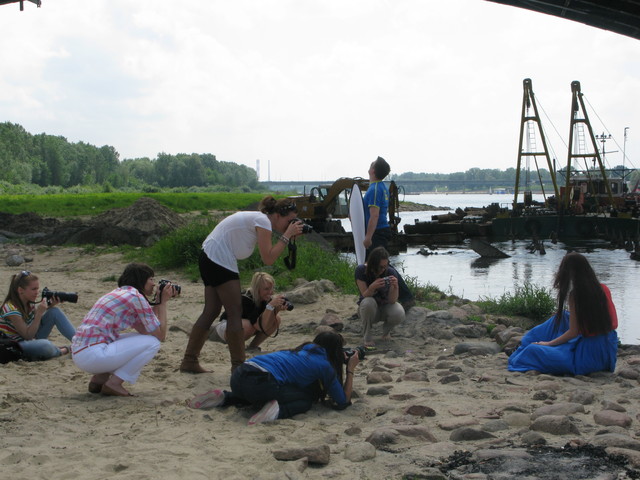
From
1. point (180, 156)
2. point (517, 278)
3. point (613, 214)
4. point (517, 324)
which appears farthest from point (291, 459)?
point (180, 156)

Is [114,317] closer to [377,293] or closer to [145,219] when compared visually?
[377,293]

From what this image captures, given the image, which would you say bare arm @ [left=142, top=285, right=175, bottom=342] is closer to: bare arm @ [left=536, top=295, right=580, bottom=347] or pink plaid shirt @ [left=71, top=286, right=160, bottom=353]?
Answer: pink plaid shirt @ [left=71, top=286, right=160, bottom=353]

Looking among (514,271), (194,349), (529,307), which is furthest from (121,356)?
(514,271)

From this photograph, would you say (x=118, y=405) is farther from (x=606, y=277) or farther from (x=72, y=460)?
(x=606, y=277)

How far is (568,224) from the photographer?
39438 mm

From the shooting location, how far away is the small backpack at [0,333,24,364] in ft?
20.9

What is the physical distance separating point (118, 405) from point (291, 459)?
Answer: 1837 millimetres

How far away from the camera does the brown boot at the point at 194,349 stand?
6.09m

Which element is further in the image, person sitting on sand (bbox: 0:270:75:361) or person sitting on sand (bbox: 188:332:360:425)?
person sitting on sand (bbox: 0:270:75:361)

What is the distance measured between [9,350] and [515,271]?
18989mm

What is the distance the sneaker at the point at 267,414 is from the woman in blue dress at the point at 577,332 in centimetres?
262

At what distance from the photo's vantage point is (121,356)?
5312 millimetres

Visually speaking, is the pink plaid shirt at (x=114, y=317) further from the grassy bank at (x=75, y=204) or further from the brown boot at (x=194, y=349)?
the grassy bank at (x=75, y=204)

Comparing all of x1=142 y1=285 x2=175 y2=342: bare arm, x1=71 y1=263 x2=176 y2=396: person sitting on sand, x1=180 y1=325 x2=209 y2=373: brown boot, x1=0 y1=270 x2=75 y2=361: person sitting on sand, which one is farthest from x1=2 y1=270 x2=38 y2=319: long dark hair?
x1=180 y1=325 x2=209 y2=373: brown boot
